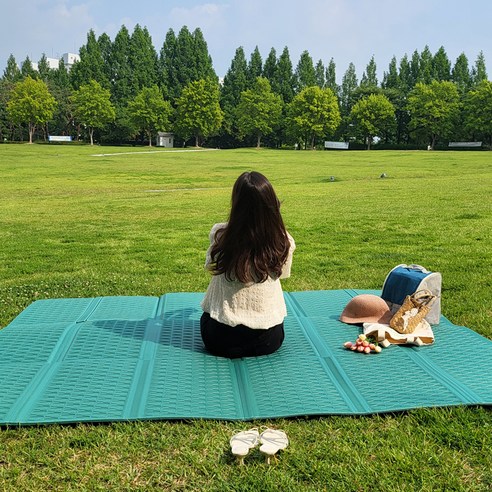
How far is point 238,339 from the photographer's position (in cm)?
461

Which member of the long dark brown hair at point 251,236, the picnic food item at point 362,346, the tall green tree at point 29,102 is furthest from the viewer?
the tall green tree at point 29,102

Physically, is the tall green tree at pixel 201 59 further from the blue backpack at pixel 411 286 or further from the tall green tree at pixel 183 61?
the blue backpack at pixel 411 286

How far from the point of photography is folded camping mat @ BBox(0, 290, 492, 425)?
3.78 meters

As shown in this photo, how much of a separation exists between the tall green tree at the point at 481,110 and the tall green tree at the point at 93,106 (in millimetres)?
48412

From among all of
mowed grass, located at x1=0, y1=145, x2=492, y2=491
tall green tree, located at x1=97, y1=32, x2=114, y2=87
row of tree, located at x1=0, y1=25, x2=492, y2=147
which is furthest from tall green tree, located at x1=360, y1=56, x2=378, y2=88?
mowed grass, located at x1=0, y1=145, x2=492, y2=491

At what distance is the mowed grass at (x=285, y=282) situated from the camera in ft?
10.2

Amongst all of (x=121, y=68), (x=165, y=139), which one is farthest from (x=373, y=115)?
(x=121, y=68)

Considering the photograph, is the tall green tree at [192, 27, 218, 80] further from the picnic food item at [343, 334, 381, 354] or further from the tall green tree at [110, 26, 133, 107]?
the picnic food item at [343, 334, 381, 354]

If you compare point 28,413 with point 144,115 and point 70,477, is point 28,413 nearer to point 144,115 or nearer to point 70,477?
point 70,477

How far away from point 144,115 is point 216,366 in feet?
250

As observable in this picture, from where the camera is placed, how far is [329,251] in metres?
9.86

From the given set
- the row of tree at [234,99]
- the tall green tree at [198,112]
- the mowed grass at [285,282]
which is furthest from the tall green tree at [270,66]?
the mowed grass at [285,282]

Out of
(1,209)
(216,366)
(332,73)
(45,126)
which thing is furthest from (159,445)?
(332,73)

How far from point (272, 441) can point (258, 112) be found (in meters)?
77.8
